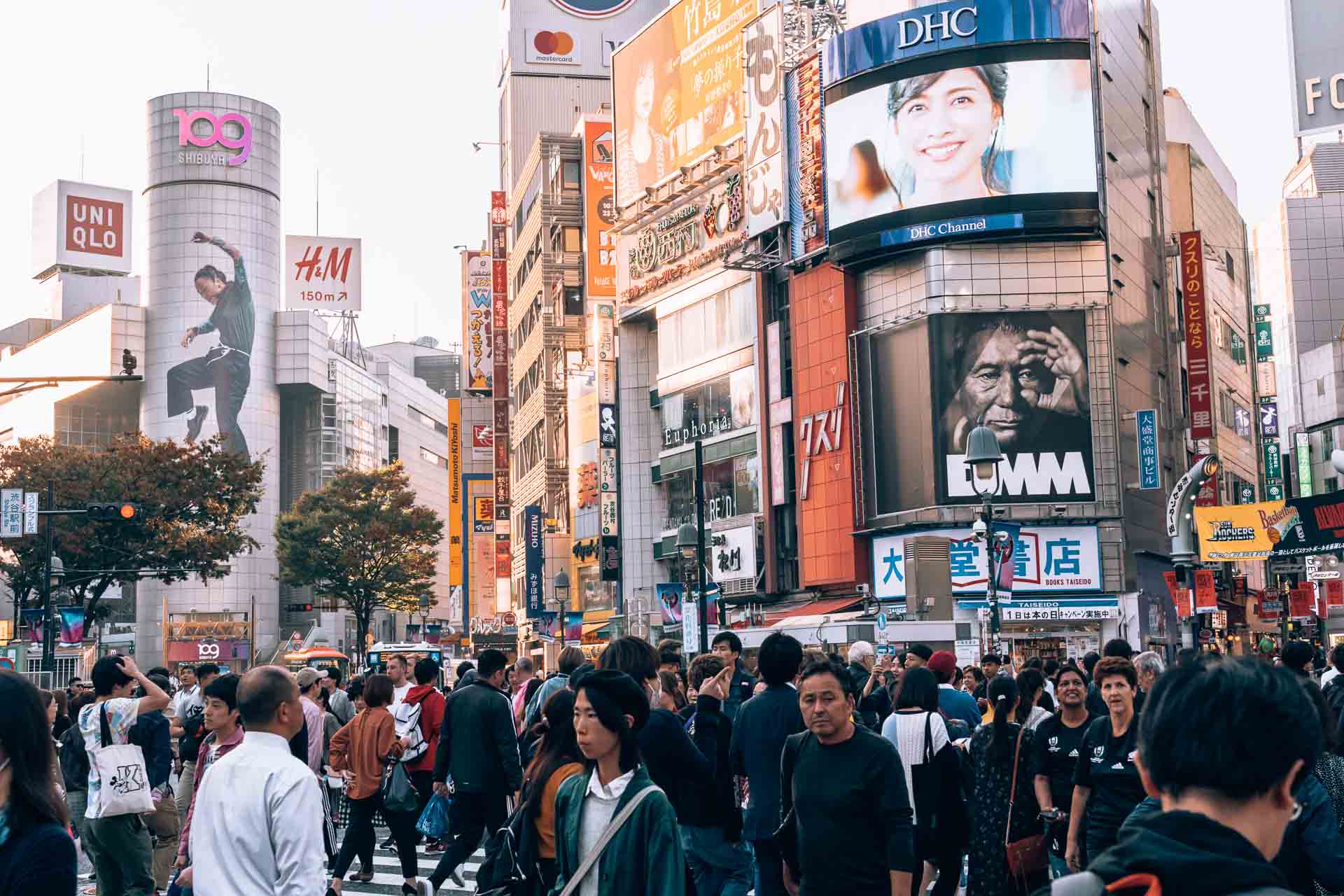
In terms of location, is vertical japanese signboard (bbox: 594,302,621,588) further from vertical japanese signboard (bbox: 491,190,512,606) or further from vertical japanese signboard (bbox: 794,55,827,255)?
vertical japanese signboard (bbox: 491,190,512,606)

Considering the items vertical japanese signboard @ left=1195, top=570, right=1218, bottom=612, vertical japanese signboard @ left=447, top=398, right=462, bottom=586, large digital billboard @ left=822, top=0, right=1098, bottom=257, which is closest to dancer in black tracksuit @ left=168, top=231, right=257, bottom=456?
vertical japanese signboard @ left=447, top=398, right=462, bottom=586

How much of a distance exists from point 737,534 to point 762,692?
43812 millimetres

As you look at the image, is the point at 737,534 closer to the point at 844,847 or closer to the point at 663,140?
the point at 663,140

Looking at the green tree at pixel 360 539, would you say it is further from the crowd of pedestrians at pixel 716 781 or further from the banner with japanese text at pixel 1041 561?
the crowd of pedestrians at pixel 716 781

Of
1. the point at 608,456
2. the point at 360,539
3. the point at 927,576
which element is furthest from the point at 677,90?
the point at 360,539

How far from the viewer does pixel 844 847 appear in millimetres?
6891

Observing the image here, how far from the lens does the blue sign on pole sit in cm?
4575

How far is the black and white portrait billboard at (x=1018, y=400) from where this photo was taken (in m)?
45.7

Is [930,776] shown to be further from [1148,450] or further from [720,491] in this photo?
[720,491]

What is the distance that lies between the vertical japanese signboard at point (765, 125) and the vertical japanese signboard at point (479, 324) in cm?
3700

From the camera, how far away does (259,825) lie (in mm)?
5461

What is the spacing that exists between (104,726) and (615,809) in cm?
621

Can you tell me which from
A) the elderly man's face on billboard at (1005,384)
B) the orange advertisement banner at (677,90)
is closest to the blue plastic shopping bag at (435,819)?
the elderly man's face on billboard at (1005,384)

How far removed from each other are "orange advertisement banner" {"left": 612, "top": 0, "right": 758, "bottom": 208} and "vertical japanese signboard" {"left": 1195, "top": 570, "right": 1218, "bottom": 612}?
2410 centimetres
